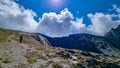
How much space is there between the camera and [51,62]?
82625 millimetres

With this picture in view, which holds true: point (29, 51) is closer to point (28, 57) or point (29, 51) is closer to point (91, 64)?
point (28, 57)

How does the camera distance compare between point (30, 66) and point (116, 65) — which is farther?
point (116, 65)

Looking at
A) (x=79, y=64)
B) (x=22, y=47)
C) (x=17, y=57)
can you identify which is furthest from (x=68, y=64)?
(x=22, y=47)

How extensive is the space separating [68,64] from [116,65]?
3123cm

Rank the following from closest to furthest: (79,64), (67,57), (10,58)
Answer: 1. (10,58)
2. (79,64)
3. (67,57)

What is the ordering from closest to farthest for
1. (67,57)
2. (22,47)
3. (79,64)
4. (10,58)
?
(10,58) → (79,64) → (67,57) → (22,47)

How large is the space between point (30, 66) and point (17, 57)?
9.98 meters

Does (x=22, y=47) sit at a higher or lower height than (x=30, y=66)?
higher

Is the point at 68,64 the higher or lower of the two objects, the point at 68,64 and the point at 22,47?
the lower

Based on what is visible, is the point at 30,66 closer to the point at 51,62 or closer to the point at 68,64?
the point at 51,62

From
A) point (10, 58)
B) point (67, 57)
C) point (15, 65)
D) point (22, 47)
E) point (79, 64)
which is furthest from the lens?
point (22, 47)

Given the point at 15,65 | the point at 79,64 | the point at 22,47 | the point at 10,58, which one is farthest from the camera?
Answer: the point at 22,47

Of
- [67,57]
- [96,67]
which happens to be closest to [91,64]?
[96,67]

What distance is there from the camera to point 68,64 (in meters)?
83.4
